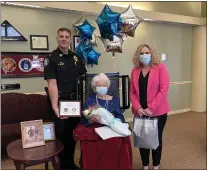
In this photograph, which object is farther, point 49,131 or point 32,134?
point 49,131

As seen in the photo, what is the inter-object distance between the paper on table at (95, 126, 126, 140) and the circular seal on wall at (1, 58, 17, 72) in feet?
6.96

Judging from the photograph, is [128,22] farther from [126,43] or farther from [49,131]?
[126,43]

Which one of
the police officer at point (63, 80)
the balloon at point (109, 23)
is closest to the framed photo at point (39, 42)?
the balloon at point (109, 23)

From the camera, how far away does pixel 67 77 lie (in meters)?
2.40

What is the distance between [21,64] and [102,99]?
1.98 m

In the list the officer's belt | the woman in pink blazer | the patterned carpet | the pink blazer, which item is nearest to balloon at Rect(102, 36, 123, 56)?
the woman in pink blazer

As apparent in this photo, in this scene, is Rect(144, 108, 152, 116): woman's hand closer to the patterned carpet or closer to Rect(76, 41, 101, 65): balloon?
the patterned carpet

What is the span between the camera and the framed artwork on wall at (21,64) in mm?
3654

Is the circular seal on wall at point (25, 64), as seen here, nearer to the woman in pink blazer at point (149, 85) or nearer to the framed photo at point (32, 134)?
the framed photo at point (32, 134)

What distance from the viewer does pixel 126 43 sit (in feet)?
16.1

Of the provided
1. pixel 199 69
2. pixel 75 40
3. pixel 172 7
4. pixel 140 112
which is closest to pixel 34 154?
pixel 140 112

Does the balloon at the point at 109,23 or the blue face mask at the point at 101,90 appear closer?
the blue face mask at the point at 101,90

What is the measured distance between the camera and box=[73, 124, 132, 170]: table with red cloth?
2096 mm

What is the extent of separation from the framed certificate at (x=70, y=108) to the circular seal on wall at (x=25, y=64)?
1.86 meters
